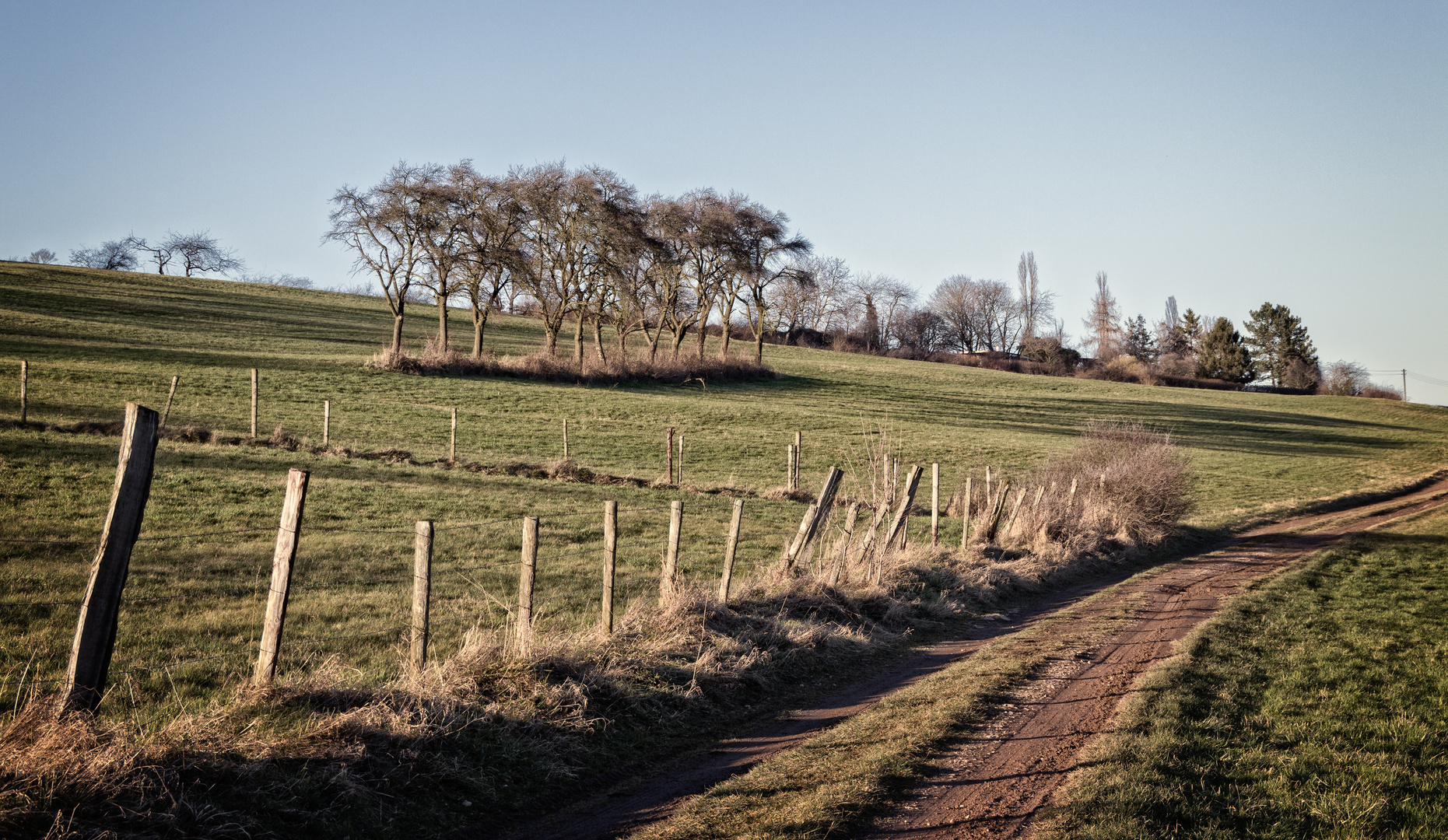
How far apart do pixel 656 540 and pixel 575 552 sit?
2.13m

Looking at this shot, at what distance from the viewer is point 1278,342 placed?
8950 centimetres

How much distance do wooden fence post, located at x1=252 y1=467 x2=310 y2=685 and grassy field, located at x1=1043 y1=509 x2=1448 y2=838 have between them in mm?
5349

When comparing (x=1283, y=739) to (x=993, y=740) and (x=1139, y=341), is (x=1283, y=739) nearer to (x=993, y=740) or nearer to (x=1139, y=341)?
(x=993, y=740)

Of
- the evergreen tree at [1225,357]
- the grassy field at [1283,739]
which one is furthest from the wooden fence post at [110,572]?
the evergreen tree at [1225,357]

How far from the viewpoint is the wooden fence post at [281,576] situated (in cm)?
572

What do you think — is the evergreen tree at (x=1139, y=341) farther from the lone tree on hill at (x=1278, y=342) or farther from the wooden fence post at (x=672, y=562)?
the wooden fence post at (x=672, y=562)

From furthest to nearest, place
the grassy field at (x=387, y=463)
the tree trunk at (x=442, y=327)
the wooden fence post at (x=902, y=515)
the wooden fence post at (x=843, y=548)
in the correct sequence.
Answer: the tree trunk at (x=442, y=327) < the wooden fence post at (x=902, y=515) < the wooden fence post at (x=843, y=548) < the grassy field at (x=387, y=463)

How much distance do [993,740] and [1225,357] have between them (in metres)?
94.9

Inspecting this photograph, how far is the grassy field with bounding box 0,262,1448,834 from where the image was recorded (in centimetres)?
937

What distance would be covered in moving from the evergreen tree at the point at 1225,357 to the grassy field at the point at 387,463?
16.0 meters

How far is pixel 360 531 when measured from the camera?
1475 centimetres

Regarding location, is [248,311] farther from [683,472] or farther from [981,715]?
[981,715]

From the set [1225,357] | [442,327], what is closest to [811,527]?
[442,327]

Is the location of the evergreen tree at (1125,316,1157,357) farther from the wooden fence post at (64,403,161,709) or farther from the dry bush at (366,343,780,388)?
the wooden fence post at (64,403,161,709)
